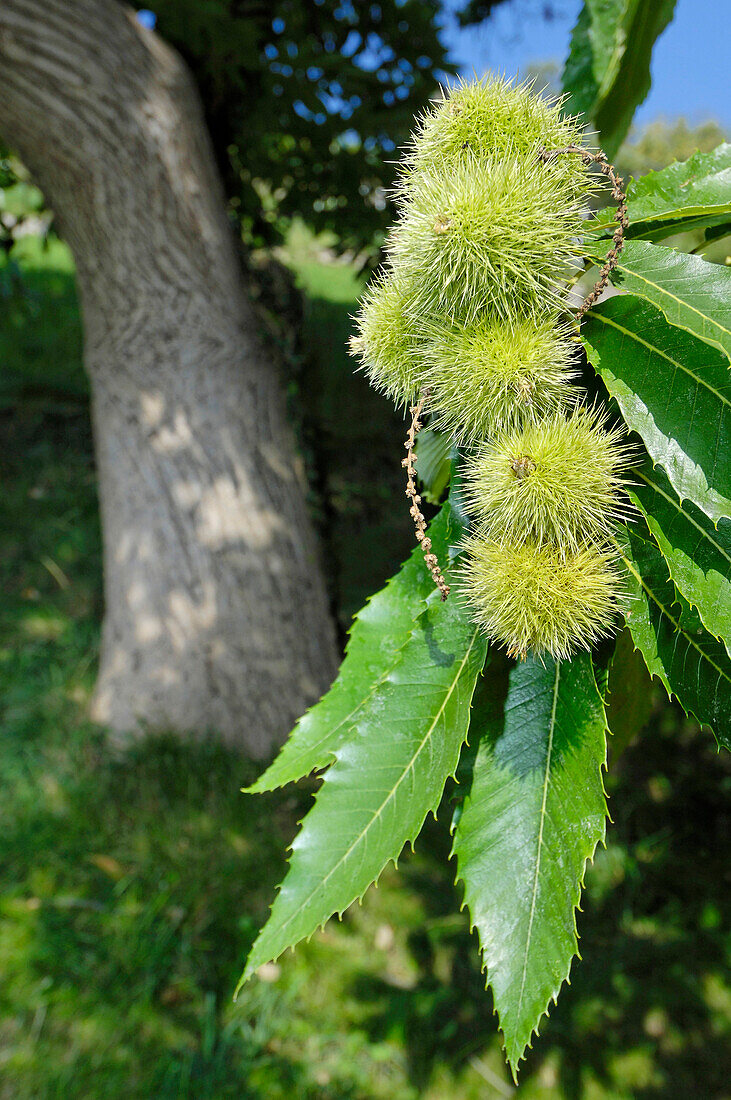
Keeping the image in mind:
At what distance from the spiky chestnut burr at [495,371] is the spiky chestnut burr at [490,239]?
0.8 inches

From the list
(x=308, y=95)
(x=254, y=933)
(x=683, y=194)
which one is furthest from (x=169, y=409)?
(x=683, y=194)

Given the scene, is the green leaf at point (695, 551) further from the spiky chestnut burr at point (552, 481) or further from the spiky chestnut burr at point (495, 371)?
the spiky chestnut burr at point (495, 371)

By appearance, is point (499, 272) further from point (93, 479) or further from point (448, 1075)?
point (93, 479)

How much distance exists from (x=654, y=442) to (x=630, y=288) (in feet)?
0.56

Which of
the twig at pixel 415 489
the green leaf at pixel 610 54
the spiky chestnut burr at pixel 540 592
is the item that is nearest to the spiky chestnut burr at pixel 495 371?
the twig at pixel 415 489

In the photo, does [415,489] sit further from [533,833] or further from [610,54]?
[610,54]

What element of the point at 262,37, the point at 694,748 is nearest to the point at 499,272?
the point at 262,37

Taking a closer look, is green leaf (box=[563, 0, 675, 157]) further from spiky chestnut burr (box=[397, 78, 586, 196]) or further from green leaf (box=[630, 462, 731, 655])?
green leaf (box=[630, 462, 731, 655])

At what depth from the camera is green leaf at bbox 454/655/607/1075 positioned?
30.3 inches

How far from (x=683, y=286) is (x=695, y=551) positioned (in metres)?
0.27

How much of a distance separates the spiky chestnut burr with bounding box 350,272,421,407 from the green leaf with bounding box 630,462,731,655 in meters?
0.28

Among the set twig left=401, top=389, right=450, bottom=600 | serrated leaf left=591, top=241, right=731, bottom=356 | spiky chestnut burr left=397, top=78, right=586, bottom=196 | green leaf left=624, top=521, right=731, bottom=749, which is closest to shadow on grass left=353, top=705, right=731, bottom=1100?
green leaf left=624, top=521, right=731, bottom=749

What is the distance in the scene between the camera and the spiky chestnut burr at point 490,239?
2.32 ft

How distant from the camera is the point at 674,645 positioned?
80 centimetres
